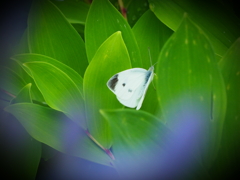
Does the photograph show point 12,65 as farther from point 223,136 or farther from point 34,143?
point 223,136

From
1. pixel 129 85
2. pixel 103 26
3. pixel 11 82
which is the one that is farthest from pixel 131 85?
pixel 11 82

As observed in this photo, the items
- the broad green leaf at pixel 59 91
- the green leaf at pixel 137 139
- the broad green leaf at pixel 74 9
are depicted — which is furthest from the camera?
the broad green leaf at pixel 74 9

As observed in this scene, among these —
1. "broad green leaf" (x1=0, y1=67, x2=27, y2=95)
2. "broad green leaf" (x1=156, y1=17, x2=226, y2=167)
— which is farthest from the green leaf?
"broad green leaf" (x1=0, y1=67, x2=27, y2=95)

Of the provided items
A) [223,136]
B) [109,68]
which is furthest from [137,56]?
[223,136]

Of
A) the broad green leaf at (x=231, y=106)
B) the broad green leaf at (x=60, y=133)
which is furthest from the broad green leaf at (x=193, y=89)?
the broad green leaf at (x=60, y=133)

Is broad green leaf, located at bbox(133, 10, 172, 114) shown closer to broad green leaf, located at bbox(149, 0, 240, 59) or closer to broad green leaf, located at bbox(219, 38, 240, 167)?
broad green leaf, located at bbox(149, 0, 240, 59)

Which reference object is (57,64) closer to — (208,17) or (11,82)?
(11,82)

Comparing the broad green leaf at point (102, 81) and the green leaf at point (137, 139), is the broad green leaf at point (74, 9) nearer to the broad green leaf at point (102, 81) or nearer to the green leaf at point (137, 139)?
the broad green leaf at point (102, 81)
